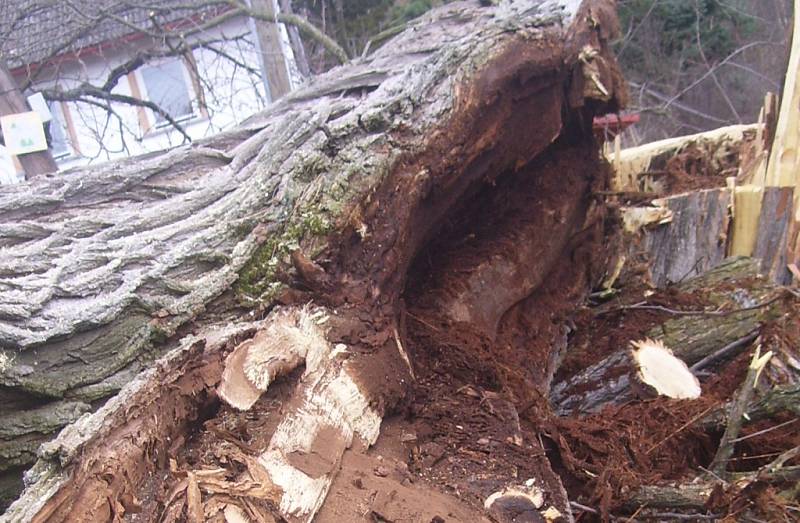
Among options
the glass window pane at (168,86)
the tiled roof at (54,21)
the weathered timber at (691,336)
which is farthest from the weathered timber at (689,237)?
the glass window pane at (168,86)

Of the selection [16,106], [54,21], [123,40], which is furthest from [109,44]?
[16,106]

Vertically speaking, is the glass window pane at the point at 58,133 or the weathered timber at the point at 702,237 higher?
the glass window pane at the point at 58,133

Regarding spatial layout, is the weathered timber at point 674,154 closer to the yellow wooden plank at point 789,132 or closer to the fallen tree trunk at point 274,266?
the yellow wooden plank at point 789,132

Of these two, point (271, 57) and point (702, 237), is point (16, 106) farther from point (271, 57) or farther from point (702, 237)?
point (702, 237)

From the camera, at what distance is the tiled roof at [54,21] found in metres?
5.78

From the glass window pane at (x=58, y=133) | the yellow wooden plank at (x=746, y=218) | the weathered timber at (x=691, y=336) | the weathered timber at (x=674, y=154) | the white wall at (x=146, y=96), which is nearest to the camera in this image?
the weathered timber at (x=691, y=336)

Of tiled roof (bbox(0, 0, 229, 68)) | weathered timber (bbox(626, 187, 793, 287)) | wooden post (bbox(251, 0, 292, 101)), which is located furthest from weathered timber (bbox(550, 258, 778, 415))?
tiled roof (bbox(0, 0, 229, 68))

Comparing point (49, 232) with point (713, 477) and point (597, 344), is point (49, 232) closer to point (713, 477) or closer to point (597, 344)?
point (713, 477)

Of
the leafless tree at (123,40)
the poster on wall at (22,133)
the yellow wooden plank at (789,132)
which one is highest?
the leafless tree at (123,40)

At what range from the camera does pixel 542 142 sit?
2.58 metres

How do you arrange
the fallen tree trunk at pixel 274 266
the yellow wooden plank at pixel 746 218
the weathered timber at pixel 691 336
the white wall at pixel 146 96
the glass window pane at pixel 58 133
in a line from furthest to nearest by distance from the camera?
1. the glass window pane at pixel 58 133
2. the white wall at pixel 146 96
3. the yellow wooden plank at pixel 746 218
4. the weathered timber at pixel 691 336
5. the fallen tree trunk at pixel 274 266

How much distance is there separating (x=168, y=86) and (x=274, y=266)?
331 inches

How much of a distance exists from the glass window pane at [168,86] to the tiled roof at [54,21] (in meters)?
2.04

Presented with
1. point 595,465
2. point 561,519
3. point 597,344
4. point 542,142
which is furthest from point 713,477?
point 542,142
